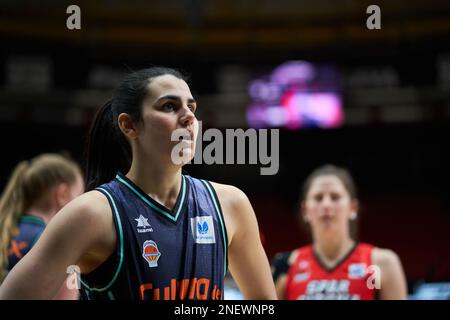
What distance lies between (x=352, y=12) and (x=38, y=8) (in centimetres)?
460

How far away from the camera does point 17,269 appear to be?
1.59m

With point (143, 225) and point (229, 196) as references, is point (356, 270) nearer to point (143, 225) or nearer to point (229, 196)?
point (229, 196)

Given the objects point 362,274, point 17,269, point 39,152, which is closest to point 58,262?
point 17,269

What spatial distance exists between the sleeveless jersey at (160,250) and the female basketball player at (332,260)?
4.70ft

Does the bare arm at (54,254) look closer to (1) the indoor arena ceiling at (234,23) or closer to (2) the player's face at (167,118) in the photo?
(2) the player's face at (167,118)

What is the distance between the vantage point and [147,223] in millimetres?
1715

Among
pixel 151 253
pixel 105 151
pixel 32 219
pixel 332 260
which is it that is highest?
pixel 105 151

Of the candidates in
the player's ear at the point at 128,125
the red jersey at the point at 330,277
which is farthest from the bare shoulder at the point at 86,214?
the red jersey at the point at 330,277

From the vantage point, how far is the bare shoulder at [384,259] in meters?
3.05

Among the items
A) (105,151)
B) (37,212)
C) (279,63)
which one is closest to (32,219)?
(37,212)

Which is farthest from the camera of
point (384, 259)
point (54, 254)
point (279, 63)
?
point (279, 63)

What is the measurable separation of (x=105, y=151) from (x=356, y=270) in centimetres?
175

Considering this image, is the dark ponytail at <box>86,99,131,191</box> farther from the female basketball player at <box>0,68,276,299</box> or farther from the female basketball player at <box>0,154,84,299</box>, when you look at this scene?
the female basketball player at <box>0,154,84,299</box>

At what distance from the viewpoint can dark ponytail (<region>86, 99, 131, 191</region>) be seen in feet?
6.25
